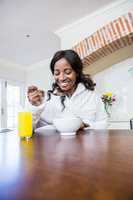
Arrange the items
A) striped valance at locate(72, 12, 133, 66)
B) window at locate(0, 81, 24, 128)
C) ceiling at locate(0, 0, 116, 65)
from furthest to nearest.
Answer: window at locate(0, 81, 24, 128) < ceiling at locate(0, 0, 116, 65) < striped valance at locate(72, 12, 133, 66)

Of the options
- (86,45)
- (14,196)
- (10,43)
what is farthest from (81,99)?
(10,43)

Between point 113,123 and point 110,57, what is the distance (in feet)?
4.18

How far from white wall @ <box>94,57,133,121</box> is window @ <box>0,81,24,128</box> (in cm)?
247

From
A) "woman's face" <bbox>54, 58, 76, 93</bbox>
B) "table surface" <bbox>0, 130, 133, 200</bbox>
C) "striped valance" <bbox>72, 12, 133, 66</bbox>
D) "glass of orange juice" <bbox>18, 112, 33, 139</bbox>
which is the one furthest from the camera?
"striped valance" <bbox>72, 12, 133, 66</bbox>

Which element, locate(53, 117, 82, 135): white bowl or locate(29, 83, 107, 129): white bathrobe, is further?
locate(29, 83, 107, 129): white bathrobe

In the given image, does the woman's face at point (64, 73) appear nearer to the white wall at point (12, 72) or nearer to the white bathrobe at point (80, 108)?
the white bathrobe at point (80, 108)

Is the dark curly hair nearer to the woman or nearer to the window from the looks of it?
the woman

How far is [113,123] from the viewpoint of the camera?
144 inches

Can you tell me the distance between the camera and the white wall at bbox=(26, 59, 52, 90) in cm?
545

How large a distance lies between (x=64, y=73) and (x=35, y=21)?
2.56 m

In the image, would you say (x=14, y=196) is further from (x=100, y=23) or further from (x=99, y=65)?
(x=99, y=65)

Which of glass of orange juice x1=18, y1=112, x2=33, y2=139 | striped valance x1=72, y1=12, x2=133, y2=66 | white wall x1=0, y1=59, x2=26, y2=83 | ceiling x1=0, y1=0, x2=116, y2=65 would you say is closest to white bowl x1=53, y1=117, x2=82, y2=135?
glass of orange juice x1=18, y1=112, x2=33, y2=139

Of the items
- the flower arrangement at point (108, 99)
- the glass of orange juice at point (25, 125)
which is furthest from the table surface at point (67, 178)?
the flower arrangement at point (108, 99)

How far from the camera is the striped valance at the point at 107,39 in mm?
2822
